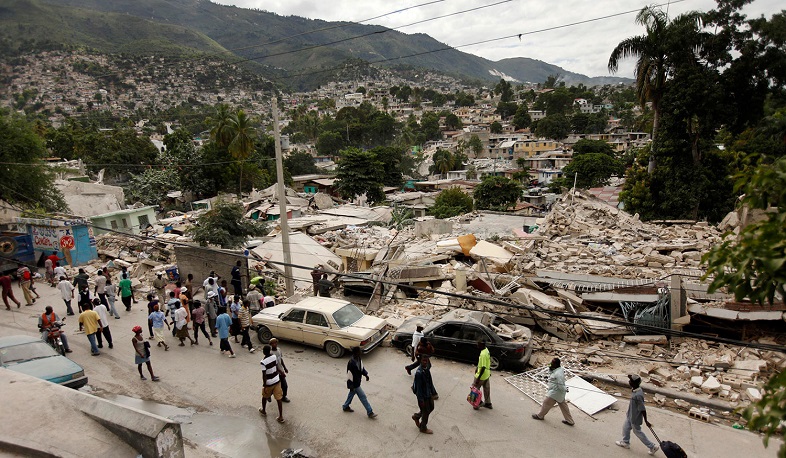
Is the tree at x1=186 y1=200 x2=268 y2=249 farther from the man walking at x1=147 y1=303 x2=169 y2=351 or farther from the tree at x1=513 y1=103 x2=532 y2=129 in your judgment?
the tree at x1=513 y1=103 x2=532 y2=129

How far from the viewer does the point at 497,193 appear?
48969 millimetres

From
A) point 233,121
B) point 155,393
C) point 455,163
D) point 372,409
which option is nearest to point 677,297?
point 372,409

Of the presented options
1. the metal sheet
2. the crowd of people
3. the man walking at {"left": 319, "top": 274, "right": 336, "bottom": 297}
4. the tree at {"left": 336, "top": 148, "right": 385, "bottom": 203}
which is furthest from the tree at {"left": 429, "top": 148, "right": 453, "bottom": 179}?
the metal sheet

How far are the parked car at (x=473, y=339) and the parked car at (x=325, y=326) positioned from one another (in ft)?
2.99

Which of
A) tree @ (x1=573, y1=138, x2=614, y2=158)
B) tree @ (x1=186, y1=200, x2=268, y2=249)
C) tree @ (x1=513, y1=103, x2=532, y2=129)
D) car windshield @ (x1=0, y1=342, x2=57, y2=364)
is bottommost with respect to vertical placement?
car windshield @ (x1=0, y1=342, x2=57, y2=364)

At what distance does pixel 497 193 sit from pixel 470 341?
40118mm

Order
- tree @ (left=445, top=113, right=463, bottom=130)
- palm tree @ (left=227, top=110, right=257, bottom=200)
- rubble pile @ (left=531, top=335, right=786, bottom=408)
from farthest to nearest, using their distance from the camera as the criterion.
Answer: tree @ (left=445, top=113, right=463, bottom=130), palm tree @ (left=227, top=110, right=257, bottom=200), rubble pile @ (left=531, top=335, right=786, bottom=408)

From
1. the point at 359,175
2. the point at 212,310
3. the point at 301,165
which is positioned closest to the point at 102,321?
the point at 212,310

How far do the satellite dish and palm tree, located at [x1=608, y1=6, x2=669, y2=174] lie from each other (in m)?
32.2

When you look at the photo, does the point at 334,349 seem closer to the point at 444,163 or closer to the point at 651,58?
the point at 651,58

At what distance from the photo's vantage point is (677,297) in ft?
37.8

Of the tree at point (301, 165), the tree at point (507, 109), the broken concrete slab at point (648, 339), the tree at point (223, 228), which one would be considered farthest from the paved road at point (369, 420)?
the tree at point (507, 109)

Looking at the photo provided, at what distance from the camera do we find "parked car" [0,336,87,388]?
8.72 m

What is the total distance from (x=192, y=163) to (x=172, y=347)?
38099mm
